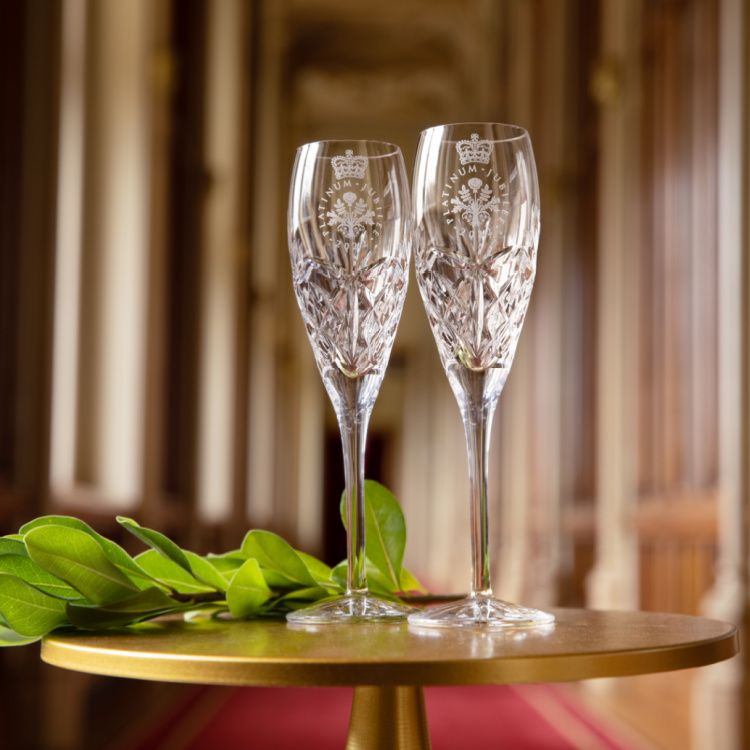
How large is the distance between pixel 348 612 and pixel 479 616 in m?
0.10

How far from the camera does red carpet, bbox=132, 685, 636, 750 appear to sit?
4074mm

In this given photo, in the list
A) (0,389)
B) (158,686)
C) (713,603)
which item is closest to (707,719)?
(713,603)

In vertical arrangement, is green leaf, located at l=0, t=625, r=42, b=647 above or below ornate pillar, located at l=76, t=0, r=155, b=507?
below

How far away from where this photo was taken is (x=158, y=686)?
17.1 ft

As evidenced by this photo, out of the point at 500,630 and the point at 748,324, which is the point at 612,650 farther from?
the point at 748,324

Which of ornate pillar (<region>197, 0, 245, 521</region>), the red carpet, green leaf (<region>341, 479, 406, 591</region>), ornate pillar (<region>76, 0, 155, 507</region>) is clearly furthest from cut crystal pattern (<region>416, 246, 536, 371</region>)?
ornate pillar (<region>197, 0, 245, 521</region>)

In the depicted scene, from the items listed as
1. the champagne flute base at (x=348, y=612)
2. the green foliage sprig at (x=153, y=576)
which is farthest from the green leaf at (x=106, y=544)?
the champagne flute base at (x=348, y=612)

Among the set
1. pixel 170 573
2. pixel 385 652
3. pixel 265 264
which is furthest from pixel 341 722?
pixel 265 264

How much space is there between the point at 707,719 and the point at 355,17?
368 inches

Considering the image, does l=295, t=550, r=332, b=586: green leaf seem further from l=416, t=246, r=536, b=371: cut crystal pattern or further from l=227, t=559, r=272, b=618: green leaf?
l=416, t=246, r=536, b=371: cut crystal pattern

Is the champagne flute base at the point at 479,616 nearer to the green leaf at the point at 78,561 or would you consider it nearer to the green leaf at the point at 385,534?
the green leaf at the point at 385,534

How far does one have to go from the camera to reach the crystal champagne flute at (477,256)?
0.98m

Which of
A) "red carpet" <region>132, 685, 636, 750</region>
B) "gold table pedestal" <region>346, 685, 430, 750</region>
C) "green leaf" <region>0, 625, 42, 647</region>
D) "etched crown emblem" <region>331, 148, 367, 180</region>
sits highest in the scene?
"etched crown emblem" <region>331, 148, 367, 180</region>

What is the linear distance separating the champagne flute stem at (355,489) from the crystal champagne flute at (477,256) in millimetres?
58
